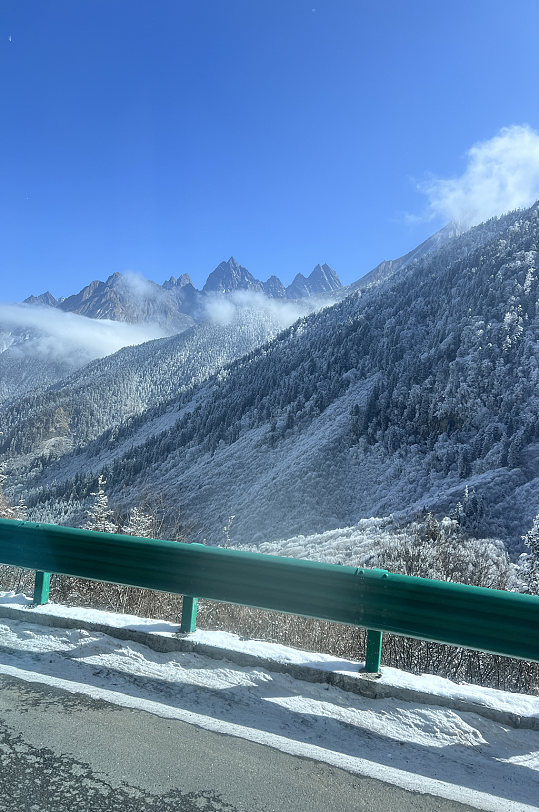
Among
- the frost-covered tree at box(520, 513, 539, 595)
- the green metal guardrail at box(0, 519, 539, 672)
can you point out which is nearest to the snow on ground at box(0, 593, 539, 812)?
the green metal guardrail at box(0, 519, 539, 672)

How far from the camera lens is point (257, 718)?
348 cm

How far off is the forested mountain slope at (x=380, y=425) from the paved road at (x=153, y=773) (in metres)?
45.2

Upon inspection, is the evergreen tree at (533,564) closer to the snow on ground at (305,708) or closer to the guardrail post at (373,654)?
the guardrail post at (373,654)

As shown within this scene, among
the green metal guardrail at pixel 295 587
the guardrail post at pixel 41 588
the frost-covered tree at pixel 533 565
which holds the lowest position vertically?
the frost-covered tree at pixel 533 565

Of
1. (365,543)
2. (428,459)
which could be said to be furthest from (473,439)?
(365,543)

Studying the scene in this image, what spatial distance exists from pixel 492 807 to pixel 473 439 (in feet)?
197

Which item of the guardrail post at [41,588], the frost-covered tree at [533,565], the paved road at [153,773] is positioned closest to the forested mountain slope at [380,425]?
the frost-covered tree at [533,565]

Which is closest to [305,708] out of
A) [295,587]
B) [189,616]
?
[295,587]

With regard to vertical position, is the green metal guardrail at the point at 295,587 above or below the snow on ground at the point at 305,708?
above

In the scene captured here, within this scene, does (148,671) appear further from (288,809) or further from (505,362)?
(505,362)

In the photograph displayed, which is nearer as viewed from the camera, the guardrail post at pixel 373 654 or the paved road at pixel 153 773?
the paved road at pixel 153 773

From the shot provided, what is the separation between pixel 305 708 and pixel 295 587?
822 millimetres

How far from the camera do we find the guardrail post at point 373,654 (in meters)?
3.96

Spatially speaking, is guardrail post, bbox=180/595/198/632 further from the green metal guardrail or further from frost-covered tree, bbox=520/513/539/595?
frost-covered tree, bbox=520/513/539/595
